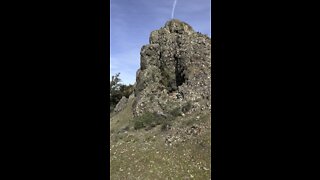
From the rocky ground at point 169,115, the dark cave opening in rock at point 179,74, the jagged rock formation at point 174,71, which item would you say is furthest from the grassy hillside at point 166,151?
the dark cave opening in rock at point 179,74

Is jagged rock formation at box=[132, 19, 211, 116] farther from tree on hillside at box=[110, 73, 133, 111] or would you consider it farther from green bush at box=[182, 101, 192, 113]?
tree on hillside at box=[110, 73, 133, 111]

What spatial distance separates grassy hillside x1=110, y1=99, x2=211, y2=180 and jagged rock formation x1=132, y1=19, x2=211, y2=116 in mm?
2128

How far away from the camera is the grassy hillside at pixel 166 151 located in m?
10.3

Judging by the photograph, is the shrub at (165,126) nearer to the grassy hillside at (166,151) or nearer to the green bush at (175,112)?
the grassy hillside at (166,151)

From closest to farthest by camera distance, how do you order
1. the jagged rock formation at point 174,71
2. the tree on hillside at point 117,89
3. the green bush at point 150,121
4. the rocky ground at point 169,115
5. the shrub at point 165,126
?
the rocky ground at point 169,115 → the shrub at point 165,126 → the green bush at point 150,121 → the jagged rock formation at point 174,71 → the tree on hillside at point 117,89

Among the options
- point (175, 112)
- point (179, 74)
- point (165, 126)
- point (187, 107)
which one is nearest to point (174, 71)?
point (179, 74)

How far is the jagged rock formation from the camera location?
19.1m

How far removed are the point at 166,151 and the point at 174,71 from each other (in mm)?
10259

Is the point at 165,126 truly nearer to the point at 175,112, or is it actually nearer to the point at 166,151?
the point at 175,112

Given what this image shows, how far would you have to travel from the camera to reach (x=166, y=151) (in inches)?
499

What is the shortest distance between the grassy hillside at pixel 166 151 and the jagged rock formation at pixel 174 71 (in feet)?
6.98
